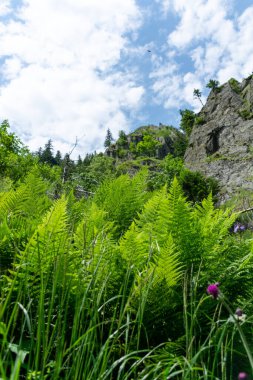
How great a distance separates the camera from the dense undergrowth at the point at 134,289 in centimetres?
93

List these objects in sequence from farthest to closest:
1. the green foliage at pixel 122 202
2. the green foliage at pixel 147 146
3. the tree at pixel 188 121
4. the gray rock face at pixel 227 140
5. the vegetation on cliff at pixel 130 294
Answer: the green foliage at pixel 147 146 → the tree at pixel 188 121 → the gray rock face at pixel 227 140 → the green foliage at pixel 122 202 → the vegetation on cliff at pixel 130 294

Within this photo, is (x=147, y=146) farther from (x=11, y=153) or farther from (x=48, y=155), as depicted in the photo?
(x=11, y=153)

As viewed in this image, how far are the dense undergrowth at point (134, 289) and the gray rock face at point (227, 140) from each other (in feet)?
90.4

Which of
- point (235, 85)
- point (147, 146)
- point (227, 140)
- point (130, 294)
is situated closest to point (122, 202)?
point (130, 294)

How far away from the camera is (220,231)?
1502 mm

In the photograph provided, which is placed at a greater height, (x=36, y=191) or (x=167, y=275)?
(x=36, y=191)

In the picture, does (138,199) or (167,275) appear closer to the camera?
(167,275)

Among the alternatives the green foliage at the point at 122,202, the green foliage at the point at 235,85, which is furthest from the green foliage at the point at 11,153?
the green foliage at the point at 235,85

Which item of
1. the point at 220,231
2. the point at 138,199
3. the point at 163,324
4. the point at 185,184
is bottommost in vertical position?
the point at 163,324

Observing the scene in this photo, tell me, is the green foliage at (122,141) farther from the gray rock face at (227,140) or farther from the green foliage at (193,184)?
the green foliage at (193,184)

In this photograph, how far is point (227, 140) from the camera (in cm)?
4103

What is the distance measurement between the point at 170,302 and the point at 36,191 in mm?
1211

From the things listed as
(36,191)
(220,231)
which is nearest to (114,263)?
(220,231)

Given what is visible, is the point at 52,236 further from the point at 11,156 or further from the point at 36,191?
the point at 11,156
